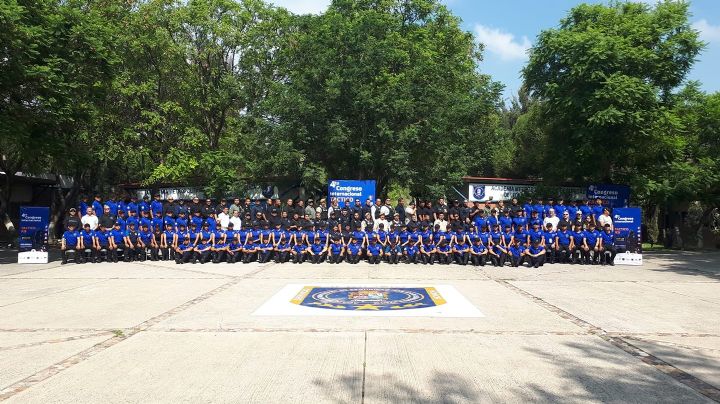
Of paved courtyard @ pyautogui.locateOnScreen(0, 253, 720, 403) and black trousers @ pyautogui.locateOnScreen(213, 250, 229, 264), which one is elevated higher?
black trousers @ pyautogui.locateOnScreen(213, 250, 229, 264)

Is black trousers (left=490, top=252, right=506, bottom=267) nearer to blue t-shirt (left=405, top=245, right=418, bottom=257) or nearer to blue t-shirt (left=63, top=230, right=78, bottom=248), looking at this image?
blue t-shirt (left=405, top=245, right=418, bottom=257)

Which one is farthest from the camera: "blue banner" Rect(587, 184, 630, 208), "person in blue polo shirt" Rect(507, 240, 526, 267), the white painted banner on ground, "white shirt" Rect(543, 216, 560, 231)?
"blue banner" Rect(587, 184, 630, 208)

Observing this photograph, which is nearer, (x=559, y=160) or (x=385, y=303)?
(x=385, y=303)

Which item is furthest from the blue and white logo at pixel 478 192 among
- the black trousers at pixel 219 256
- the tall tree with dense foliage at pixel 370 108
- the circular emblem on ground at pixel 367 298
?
the circular emblem on ground at pixel 367 298

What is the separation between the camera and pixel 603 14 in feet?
70.3

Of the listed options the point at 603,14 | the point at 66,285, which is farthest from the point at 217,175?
the point at 603,14

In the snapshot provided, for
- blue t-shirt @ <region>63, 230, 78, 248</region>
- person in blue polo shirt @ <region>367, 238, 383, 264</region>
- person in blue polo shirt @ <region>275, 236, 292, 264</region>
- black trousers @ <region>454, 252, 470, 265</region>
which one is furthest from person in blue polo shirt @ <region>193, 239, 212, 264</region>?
black trousers @ <region>454, 252, 470, 265</region>

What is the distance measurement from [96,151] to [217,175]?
5143 millimetres

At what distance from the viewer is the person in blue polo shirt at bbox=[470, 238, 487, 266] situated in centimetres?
1547

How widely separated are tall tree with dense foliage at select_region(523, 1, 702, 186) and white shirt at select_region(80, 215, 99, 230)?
17.1 metres

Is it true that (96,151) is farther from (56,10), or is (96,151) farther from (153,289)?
(153,289)

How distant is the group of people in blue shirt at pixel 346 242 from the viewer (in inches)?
615

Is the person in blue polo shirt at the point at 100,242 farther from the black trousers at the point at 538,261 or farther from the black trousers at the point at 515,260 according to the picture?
the black trousers at the point at 538,261

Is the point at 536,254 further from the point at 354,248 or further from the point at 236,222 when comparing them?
the point at 236,222
